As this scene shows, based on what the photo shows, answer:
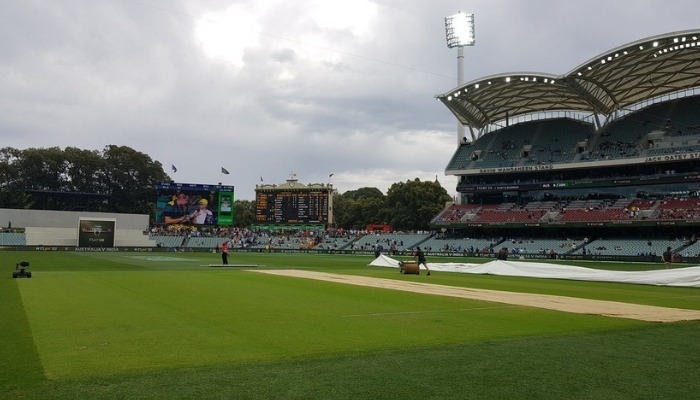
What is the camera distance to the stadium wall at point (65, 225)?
6875 cm

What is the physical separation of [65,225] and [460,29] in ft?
195

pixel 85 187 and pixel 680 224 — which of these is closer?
pixel 680 224

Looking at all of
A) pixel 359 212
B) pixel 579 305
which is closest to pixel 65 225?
pixel 359 212

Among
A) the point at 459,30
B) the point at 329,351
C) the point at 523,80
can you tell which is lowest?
the point at 329,351

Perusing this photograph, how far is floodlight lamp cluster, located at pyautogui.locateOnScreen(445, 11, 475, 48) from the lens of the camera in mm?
73938

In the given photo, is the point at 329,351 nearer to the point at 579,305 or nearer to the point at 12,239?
the point at 579,305

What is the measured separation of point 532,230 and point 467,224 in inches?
317

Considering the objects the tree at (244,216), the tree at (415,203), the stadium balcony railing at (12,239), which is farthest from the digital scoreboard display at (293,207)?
the tree at (244,216)

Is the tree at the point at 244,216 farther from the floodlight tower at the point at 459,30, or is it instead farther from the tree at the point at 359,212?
the floodlight tower at the point at 459,30

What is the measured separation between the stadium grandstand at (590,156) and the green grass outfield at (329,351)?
4669 centimetres

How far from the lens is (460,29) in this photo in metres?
74.6

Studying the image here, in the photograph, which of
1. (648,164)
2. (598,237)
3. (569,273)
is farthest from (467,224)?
(569,273)

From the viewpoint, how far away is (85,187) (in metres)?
104

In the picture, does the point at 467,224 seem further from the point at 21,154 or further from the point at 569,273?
the point at 21,154
